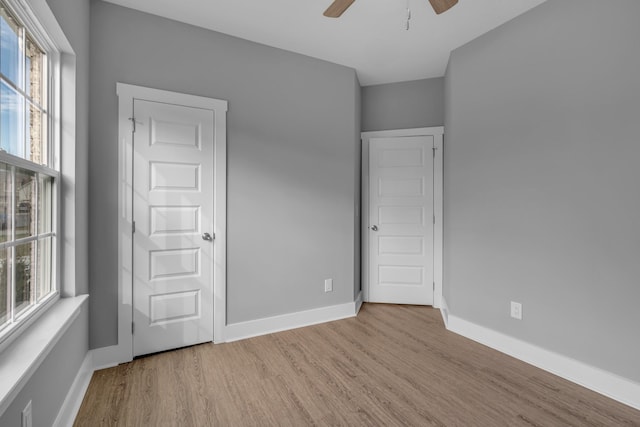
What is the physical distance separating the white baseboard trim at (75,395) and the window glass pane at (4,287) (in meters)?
0.67

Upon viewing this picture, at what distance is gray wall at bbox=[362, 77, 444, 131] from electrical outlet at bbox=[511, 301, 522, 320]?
2.17m

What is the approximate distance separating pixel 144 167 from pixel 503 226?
302 centimetres

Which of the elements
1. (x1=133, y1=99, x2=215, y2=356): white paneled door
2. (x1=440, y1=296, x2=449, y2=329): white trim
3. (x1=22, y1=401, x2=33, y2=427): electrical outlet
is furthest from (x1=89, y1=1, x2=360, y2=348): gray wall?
(x1=22, y1=401, x2=33, y2=427): electrical outlet

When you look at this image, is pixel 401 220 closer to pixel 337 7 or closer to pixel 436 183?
pixel 436 183

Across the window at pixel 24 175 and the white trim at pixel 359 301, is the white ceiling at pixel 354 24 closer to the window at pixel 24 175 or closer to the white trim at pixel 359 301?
the window at pixel 24 175

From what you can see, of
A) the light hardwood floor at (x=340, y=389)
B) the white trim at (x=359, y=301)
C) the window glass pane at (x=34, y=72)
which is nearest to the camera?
the window glass pane at (x=34, y=72)

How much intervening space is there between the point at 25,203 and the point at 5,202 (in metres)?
0.23

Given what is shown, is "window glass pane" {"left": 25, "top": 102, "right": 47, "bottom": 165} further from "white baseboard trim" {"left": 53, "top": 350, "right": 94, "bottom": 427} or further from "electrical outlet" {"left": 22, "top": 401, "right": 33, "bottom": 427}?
"white baseboard trim" {"left": 53, "top": 350, "right": 94, "bottom": 427}

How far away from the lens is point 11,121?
1.35 meters

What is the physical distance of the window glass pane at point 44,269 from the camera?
1.66 metres

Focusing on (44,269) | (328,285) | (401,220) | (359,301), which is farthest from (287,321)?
(44,269)

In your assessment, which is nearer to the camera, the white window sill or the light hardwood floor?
the white window sill

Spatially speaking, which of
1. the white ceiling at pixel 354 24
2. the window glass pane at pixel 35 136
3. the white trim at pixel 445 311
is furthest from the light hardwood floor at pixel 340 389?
the white ceiling at pixel 354 24

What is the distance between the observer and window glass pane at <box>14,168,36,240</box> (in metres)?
1.42
